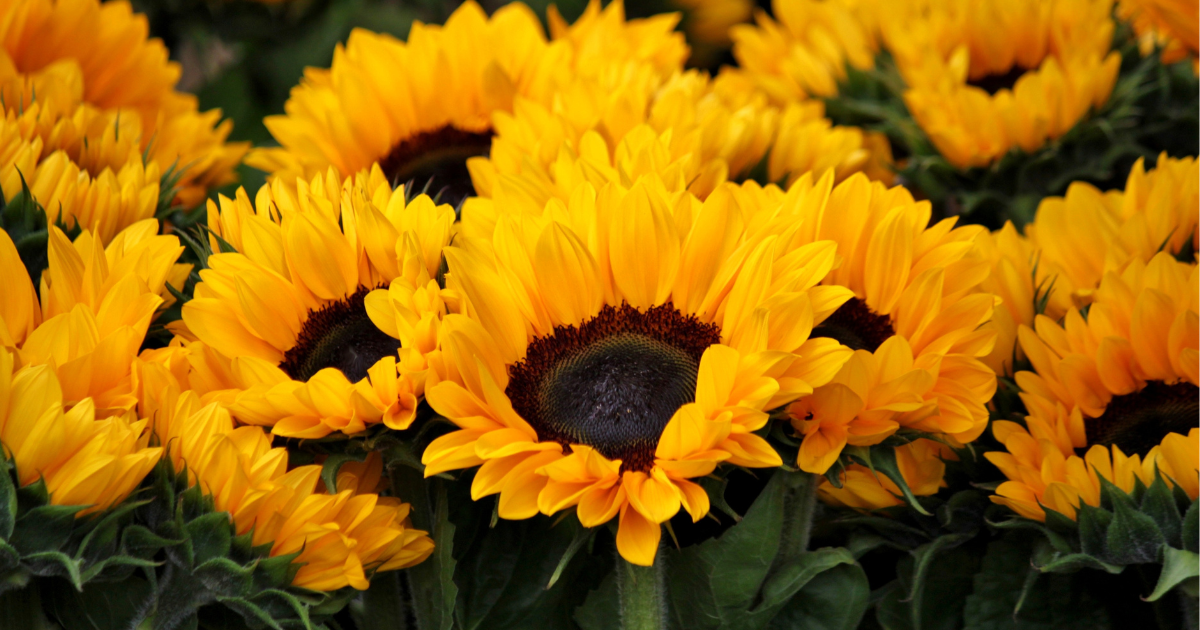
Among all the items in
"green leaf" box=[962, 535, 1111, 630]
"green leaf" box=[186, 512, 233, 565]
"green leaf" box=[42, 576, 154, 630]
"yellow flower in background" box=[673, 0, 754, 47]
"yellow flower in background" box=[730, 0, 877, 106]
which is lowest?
Result: "green leaf" box=[962, 535, 1111, 630]

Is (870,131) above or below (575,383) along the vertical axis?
above

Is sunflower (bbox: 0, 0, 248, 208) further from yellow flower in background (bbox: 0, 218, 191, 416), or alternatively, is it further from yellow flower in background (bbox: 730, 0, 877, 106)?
yellow flower in background (bbox: 730, 0, 877, 106)

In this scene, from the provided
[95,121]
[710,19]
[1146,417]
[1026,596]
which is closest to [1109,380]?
[1146,417]

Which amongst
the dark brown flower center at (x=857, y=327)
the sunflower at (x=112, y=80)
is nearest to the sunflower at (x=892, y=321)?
the dark brown flower center at (x=857, y=327)

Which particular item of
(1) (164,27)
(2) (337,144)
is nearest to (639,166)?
(2) (337,144)

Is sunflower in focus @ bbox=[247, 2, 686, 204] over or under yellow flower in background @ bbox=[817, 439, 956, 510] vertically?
over

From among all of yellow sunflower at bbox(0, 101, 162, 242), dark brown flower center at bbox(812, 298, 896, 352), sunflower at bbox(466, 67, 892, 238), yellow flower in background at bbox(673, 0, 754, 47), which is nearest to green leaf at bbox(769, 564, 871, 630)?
dark brown flower center at bbox(812, 298, 896, 352)

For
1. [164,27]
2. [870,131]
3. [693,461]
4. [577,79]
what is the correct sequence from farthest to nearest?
[164,27], [870,131], [577,79], [693,461]

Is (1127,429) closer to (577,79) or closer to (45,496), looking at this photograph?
(577,79)
